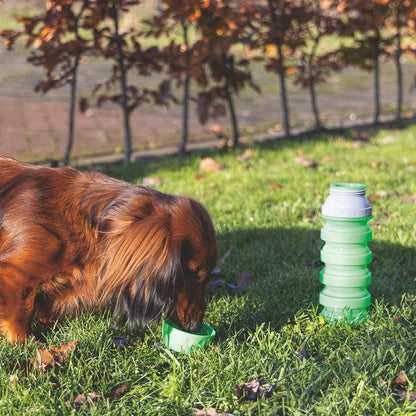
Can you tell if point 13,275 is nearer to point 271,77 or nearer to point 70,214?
point 70,214

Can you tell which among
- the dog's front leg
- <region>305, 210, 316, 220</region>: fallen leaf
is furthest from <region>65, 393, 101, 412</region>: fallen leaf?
<region>305, 210, 316, 220</region>: fallen leaf

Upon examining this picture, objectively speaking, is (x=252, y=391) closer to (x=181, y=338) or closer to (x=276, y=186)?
(x=181, y=338)

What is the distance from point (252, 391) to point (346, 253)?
0.91m

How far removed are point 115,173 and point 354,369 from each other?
4.02 meters

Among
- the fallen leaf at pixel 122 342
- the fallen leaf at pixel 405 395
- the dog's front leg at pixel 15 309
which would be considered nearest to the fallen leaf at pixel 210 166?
the fallen leaf at pixel 122 342

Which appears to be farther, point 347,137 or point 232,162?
point 347,137

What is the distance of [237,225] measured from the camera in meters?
4.39

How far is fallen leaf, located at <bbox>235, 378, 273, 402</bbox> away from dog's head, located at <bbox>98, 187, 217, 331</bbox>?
350 millimetres

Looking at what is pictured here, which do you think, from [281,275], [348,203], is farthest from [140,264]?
[281,275]

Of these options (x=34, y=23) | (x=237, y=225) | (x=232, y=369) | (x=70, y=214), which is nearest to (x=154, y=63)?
(x=34, y=23)

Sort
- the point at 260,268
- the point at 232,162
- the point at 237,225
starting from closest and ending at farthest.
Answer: the point at 260,268 → the point at 237,225 → the point at 232,162

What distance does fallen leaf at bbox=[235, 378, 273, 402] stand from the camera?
2.28 meters

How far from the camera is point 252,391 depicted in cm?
230

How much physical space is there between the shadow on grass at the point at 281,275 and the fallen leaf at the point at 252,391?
21.1 inches
